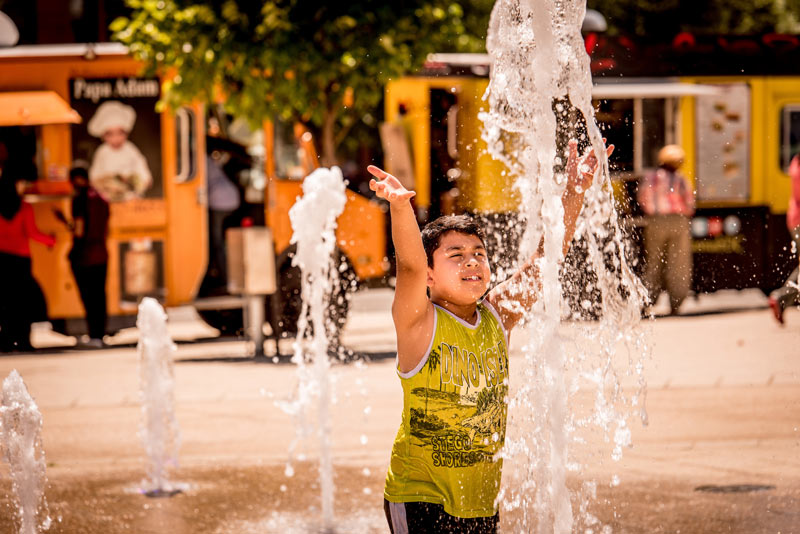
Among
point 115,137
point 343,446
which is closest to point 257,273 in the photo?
point 115,137

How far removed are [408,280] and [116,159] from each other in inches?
421

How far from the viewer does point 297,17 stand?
12633 millimetres

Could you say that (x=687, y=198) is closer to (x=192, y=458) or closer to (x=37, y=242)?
(x=37, y=242)

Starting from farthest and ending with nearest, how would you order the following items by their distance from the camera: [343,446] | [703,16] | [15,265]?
[703,16] < [15,265] < [343,446]

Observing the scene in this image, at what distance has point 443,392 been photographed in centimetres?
338

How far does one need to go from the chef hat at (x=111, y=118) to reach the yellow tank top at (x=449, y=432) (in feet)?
35.4

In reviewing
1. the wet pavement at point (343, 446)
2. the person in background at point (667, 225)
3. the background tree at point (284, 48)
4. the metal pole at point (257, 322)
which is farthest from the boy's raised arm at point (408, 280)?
the person in background at point (667, 225)

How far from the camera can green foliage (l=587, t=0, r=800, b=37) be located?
3047 centimetres

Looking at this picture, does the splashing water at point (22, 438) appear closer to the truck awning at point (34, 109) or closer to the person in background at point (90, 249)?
the person in background at point (90, 249)

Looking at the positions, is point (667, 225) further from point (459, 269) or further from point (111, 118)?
point (459, 269)

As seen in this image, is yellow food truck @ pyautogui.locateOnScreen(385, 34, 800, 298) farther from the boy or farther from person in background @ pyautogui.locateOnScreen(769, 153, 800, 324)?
the boy

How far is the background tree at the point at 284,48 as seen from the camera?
41.2ft

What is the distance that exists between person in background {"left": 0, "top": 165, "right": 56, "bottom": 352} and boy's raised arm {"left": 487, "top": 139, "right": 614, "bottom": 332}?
31.2 ft

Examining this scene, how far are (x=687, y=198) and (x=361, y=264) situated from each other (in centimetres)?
385
